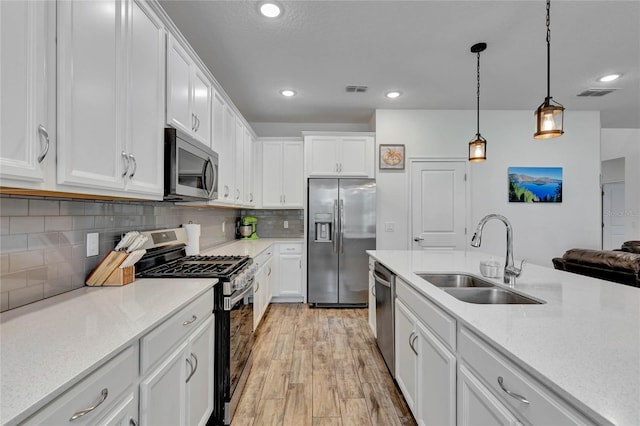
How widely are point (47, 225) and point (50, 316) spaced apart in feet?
1.53

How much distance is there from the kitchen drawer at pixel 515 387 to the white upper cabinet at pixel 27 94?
158 centimetres

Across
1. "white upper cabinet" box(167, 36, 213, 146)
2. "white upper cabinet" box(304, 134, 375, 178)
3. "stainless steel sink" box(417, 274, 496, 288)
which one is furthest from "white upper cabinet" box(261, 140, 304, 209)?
"stainless steel sink" box(417, 274, 496, 288)

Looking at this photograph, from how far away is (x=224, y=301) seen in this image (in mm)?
1738

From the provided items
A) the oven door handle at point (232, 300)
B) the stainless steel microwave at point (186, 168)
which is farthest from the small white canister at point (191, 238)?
the oven door handle at point (232, 300)

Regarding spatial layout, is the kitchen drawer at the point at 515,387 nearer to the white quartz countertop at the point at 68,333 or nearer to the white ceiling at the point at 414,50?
the white quartz countertop at the point at 68,333

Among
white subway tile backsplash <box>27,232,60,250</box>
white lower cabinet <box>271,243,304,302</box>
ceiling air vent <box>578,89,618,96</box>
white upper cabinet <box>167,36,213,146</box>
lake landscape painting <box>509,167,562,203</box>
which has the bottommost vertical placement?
white lower cabinet <box>271,243,304,302</box>

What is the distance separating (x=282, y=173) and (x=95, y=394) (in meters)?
3.82

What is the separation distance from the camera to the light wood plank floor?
6.12 feet

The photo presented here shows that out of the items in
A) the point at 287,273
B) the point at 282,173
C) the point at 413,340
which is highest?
the point at 282,173

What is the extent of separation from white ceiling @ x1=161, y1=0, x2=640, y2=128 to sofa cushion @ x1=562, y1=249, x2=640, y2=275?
74.8 inches

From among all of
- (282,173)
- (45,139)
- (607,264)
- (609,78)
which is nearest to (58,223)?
(45,139)

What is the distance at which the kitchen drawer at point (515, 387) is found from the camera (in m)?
0.70

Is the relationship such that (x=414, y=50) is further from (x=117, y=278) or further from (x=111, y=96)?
(x=117, y=278)

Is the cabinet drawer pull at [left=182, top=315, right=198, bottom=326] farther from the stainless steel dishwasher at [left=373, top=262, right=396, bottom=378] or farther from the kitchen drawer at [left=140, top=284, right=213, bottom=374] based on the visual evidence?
the stainless steel dishwasher at [left=373, top=262, right=396, bottom=378]
